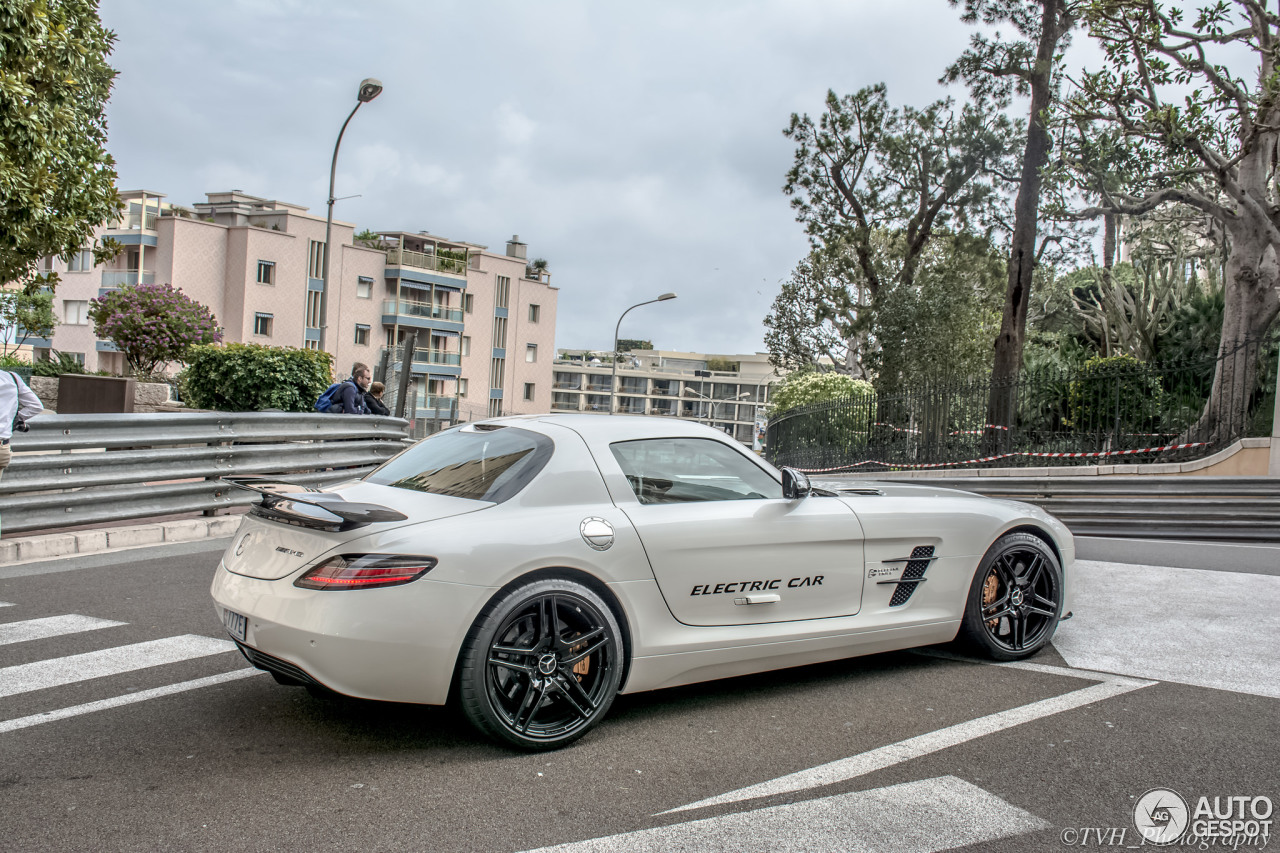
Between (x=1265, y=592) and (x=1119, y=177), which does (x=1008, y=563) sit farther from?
(x=1119, y=177)

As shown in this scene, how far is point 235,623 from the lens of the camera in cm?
403

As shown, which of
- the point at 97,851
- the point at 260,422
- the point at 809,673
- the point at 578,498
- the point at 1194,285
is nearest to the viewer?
the point at 97,851

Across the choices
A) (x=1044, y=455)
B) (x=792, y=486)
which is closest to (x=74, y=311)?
(x=1044, y=455)

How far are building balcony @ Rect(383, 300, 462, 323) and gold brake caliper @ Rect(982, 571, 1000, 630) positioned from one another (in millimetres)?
60655

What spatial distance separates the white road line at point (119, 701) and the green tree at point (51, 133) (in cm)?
840

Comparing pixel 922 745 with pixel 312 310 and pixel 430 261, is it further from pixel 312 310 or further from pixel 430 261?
pixel 430 261

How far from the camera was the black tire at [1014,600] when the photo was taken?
534 centimetres

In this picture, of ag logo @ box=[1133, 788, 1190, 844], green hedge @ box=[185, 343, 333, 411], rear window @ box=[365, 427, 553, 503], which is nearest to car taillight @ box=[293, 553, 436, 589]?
rear window @ box=[365, 427, 553, 503]

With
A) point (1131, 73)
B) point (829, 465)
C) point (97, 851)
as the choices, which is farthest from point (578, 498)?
point (829, 465)

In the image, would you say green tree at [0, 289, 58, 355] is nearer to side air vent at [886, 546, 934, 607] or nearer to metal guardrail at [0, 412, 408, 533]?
metal guardrail at [0, 412, 408, 533]

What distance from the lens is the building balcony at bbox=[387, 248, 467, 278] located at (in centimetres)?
6400

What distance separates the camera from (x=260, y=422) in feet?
33.6

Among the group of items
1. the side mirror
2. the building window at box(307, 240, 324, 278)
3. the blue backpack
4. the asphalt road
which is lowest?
the asphalt road

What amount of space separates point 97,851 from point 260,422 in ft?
25.3
